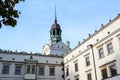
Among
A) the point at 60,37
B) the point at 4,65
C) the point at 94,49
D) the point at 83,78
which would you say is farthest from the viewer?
the point at 60,37

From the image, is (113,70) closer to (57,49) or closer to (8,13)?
(8,13)

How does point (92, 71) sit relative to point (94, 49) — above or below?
below

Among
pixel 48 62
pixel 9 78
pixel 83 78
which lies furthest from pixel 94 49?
pixel 9 78

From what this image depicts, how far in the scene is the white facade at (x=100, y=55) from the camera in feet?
74.1

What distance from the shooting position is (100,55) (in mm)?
25469

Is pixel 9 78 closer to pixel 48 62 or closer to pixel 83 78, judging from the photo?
pixel 48 62

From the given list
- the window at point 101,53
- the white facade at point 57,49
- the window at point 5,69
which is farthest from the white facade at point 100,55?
the white facade at point 57,49

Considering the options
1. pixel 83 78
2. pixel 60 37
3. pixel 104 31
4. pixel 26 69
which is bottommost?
pixel 83 78

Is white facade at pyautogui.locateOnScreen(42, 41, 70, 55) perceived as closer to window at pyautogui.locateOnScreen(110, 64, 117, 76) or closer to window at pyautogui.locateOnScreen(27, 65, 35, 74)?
window at pyautogui.locateOnScreen(27, 65, 35, 74)

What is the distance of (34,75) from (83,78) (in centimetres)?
943

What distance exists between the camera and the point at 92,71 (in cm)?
2642

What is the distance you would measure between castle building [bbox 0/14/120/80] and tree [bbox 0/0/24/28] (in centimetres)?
1581

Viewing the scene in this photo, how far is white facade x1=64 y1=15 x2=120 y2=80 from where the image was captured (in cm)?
2259

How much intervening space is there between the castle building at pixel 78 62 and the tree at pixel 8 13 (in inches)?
623
